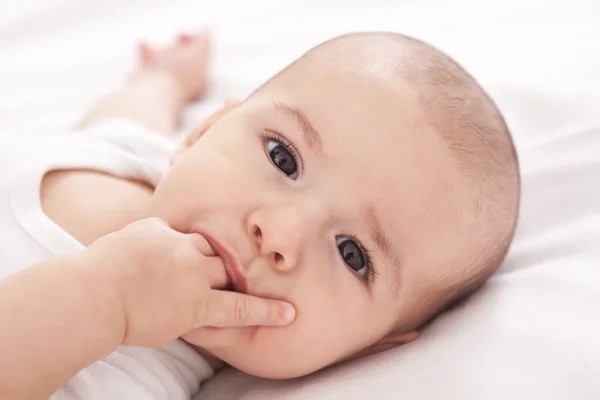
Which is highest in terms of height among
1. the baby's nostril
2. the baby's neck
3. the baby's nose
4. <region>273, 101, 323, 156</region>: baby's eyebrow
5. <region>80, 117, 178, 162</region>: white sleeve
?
<region>273, 101, 323, 156</region>: baby's eyebrow

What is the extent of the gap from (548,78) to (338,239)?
797 mm

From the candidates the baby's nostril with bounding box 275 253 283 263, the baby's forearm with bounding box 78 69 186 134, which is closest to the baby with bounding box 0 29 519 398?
the baby's nostril with bounding box 275 253 283 263

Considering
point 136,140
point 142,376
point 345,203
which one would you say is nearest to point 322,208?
point 345,203

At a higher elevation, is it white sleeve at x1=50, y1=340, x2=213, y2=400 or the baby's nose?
the baby's nose

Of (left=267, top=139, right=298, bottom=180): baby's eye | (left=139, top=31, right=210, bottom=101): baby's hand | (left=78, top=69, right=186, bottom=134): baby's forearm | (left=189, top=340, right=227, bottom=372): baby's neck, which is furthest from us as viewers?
(left=139, top=31, right=210, bottom=101): baby's hand

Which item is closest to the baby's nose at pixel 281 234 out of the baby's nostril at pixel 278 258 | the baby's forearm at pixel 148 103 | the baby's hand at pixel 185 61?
the baby's nostril at pixel 278 258

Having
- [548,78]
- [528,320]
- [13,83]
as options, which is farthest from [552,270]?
[13,83]

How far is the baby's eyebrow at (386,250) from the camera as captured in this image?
0.98 meters

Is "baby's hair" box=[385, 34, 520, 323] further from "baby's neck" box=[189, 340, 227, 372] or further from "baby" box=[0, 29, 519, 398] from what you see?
"baby's neck" box=[189, 340, 227, 372]

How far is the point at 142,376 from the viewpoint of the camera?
3.20ft

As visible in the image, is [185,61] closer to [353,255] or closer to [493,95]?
[493,95]

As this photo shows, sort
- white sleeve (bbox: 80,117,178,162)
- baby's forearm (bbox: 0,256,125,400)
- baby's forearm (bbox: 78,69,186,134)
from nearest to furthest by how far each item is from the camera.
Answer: baby's forearm (bbox: 0,256,125,400)
white sleeve (bbox: 80,117,178,162)
baby's forearm (bbox: 78,69,186,134)

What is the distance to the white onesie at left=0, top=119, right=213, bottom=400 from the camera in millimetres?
942

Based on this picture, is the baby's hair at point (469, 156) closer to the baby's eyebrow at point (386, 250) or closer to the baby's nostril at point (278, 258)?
the baby's eyebrow at point (386, 250)
